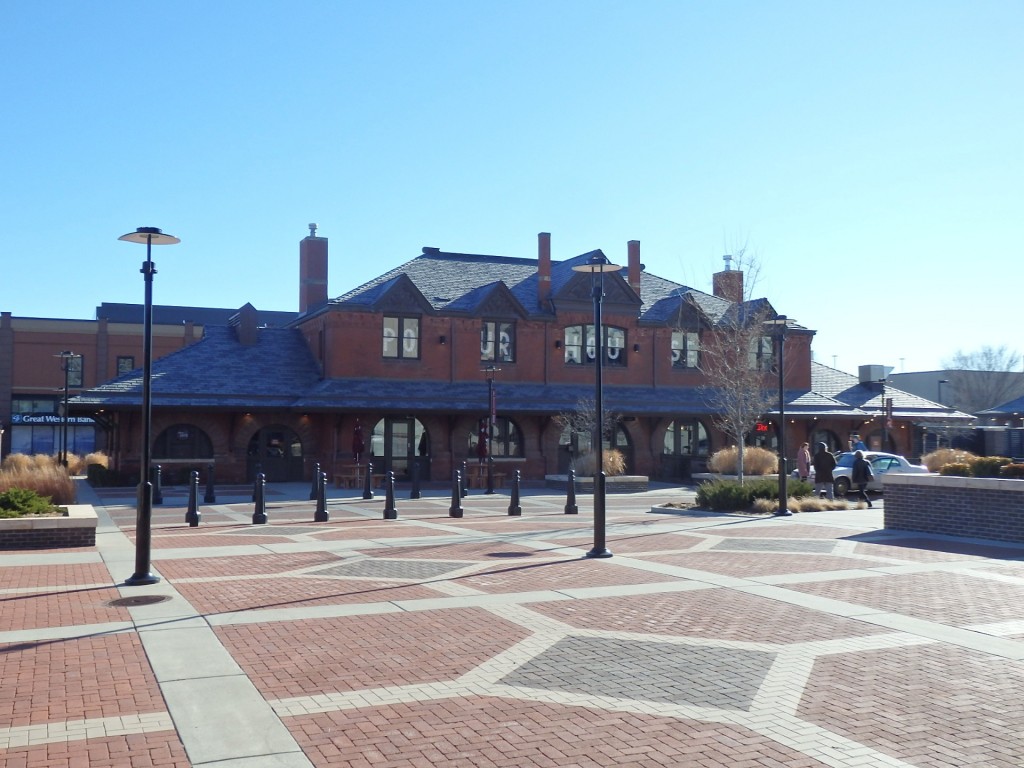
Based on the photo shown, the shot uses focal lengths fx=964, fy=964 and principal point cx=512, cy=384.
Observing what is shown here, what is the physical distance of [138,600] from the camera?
10.9 meters

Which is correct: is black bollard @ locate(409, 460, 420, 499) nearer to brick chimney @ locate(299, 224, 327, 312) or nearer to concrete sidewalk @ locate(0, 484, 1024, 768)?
concrete sidewalk @ locate(0, 484, 1024, 768)

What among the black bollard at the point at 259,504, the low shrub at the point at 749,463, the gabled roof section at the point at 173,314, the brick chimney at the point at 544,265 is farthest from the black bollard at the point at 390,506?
the gabled roof section at the point at 173,314

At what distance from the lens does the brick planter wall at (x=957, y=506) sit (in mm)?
16625

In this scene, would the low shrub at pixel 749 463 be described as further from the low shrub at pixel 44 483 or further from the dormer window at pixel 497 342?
the low shrub at pixel 44 483

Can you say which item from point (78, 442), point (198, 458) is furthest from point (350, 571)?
point (78, 442)

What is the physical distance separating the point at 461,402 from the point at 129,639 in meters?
26.8

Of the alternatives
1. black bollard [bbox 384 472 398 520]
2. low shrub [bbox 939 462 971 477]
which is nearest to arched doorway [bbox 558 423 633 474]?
black bollard [bbox 384 472 398 520]

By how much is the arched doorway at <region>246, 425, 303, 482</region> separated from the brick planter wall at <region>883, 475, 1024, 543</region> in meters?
22.1

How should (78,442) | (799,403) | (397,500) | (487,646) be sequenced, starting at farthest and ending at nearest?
1. (78,442)
2. (799,403)
3. (397,500)
4. (487,646)

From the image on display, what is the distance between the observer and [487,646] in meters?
8.69

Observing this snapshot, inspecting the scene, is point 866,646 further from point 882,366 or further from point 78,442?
point 78,442

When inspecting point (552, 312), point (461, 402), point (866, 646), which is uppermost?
point (552, 312)

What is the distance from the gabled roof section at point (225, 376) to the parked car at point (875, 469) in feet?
60.8

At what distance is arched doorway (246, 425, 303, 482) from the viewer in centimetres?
3459
